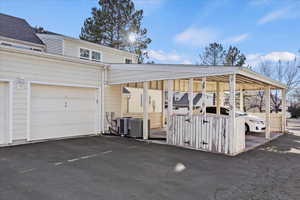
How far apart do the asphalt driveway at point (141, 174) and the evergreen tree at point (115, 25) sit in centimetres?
1505

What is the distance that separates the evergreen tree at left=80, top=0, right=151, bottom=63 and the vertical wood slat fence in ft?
48.2

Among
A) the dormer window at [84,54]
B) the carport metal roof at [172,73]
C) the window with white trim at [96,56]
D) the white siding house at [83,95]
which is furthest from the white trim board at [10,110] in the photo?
the window with white trim at [96,56]

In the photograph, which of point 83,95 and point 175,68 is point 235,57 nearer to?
point 175,68

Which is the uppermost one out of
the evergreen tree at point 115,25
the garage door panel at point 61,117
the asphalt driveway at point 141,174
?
the evergreen tree at point 115,25

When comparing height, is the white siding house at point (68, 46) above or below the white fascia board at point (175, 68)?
above

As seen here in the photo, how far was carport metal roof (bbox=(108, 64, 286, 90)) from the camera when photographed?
6668 millimetres

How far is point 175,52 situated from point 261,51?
1086cm

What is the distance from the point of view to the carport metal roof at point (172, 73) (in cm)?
667

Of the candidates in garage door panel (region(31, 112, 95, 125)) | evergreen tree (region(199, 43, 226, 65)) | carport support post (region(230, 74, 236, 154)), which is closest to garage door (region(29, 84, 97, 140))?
garage door panel (region(31, 112, 95, 125))

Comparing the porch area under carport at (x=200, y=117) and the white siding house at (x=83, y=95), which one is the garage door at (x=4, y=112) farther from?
the porch area under carport at (x=200, y=117)

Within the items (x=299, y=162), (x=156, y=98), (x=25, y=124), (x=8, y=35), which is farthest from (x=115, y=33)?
(x=299, y=162)

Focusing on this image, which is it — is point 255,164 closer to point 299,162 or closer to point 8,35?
point 299,162

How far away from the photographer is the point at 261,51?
84.9 ft

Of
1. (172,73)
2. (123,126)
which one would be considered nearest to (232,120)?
(172,73)
